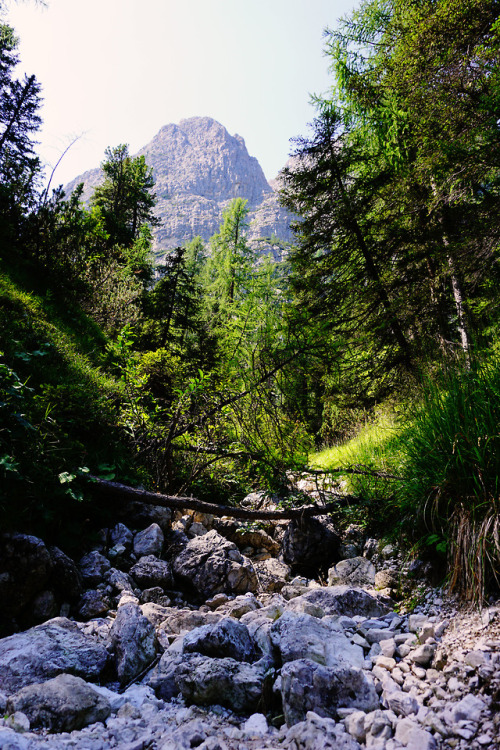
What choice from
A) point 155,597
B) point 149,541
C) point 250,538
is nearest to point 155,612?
point 155,597

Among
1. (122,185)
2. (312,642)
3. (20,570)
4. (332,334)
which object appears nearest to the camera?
(312,642)

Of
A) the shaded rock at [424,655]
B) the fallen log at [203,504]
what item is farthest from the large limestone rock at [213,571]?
the shaded rock at [424,655]

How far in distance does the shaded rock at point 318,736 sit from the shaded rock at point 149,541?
2432 mm

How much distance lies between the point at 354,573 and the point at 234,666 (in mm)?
1942

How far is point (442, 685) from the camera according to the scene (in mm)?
1583

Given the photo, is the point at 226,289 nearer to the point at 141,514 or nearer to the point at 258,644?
the point at 141,514

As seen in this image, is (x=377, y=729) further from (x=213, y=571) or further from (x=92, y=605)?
(x=213, y=571)

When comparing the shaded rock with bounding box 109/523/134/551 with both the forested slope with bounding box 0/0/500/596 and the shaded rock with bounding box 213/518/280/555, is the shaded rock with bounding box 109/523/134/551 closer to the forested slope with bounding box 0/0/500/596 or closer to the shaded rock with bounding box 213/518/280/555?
the forested slope with bounding box 0/0/500/596

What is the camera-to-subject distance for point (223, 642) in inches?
78.0

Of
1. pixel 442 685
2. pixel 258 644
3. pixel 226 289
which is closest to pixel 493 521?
pixel 442 685

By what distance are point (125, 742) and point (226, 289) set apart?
23.8 m

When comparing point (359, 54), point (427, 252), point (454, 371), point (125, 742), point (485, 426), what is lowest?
point (125, 742)

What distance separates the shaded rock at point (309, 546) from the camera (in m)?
3.97

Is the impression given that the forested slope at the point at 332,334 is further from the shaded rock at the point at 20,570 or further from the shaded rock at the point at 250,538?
the shaded rock at the point at 250,538
